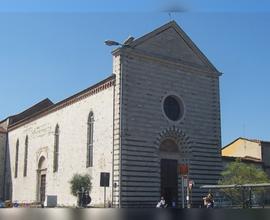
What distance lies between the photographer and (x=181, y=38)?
37781 mm

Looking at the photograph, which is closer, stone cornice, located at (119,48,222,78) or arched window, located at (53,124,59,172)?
stone cornice, located at (119,48,222,78)

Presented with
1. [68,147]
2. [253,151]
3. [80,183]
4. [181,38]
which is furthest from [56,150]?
[253,151]

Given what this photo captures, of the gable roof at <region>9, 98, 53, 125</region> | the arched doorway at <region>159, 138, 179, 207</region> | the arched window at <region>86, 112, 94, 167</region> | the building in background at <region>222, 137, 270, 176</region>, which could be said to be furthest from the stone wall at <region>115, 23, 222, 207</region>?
the gable roof at <region>9, 98, 53, 125</region>

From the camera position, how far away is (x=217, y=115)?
38688mm

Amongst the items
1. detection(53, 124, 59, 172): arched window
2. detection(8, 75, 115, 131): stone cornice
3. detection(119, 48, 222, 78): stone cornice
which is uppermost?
detection(119, 48, 222, 78): stone cornice

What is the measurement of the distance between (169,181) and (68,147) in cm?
1033

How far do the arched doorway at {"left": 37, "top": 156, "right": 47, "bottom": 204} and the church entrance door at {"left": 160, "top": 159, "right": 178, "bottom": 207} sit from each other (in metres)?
14.6

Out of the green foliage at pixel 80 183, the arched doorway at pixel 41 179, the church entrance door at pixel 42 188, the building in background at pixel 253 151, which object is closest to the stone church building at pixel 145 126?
the green foliage at pixel 80 183

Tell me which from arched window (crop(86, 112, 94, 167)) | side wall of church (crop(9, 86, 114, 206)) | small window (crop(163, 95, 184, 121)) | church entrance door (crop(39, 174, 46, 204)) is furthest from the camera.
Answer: church entrance door (crop(39, 174, 46, 204))

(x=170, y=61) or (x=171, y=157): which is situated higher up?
(x=170, y=61)

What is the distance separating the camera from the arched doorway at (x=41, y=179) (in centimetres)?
4475

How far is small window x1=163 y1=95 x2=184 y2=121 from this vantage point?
35994 millimetres

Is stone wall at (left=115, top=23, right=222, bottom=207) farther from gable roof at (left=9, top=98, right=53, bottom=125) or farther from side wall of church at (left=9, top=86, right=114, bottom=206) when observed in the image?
gable roof at (left=9, top=98, right=53, bottom=125)

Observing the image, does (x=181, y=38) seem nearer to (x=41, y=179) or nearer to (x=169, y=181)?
(x=169, y=181)
